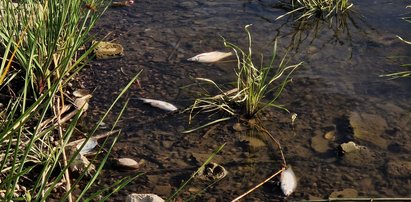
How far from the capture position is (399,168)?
8.87 feet

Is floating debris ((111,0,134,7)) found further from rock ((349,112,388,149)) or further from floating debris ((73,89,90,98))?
rock ((349,112,388,149))

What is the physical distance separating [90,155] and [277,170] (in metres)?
0.79

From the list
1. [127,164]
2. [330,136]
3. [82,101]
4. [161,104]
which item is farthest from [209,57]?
[127,164]

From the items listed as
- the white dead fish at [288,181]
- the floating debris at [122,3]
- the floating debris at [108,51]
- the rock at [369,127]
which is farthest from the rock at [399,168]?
the floating debris at [122,3]

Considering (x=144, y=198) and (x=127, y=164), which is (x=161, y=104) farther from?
(x=144, y=198)

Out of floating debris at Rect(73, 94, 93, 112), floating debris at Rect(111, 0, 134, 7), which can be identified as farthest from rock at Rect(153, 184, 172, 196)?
floating debris at Rect(111, 0, 134, 7)

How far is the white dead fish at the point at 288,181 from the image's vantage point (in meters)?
2.55

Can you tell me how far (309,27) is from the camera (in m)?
3.97

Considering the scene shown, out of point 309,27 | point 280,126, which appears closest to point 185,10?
point 309,27

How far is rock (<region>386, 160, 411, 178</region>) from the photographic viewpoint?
8.74 feet

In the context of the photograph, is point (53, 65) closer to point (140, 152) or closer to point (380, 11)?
point (140, 152)

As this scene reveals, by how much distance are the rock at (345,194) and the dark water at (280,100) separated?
0.02 m

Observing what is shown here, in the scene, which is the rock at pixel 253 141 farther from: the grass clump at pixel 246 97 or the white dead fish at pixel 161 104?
the white dead fish at pixel 161 104

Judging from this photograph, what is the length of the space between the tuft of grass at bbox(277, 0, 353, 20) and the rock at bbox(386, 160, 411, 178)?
4.81 ft
